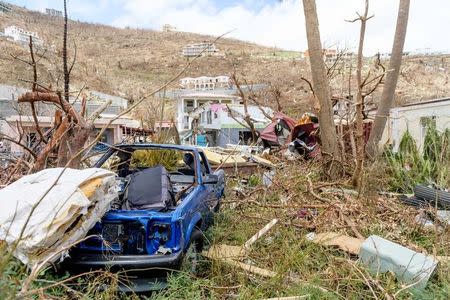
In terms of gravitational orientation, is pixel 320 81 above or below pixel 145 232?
above

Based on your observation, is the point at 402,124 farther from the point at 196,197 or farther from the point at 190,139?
the point at 190,139

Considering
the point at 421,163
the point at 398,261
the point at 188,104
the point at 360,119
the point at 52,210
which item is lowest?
the point at 188,104

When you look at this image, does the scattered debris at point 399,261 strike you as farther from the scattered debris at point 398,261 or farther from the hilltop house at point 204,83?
the hilltop house at point 204,83

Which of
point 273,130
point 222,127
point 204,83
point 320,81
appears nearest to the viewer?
point 320,81

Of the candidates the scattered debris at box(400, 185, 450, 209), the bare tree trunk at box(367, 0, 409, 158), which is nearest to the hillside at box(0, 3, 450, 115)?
the bare tree trunk at box(367, 0, 409, 158)

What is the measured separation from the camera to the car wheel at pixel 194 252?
4486 millimetres

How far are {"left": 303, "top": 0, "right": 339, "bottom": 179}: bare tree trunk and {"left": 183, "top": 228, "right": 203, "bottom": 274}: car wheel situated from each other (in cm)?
630

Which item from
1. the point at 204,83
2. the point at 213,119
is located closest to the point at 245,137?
the point at 213,119

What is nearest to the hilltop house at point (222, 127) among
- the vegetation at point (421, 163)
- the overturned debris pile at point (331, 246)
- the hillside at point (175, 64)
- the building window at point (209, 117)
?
the building window at point (209, 117)

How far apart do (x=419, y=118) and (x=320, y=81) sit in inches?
164

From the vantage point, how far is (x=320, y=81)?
10664 mm

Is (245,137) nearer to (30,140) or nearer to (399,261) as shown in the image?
(30,140)

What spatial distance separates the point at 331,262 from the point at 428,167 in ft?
17.1

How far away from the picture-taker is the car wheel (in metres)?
4.49
